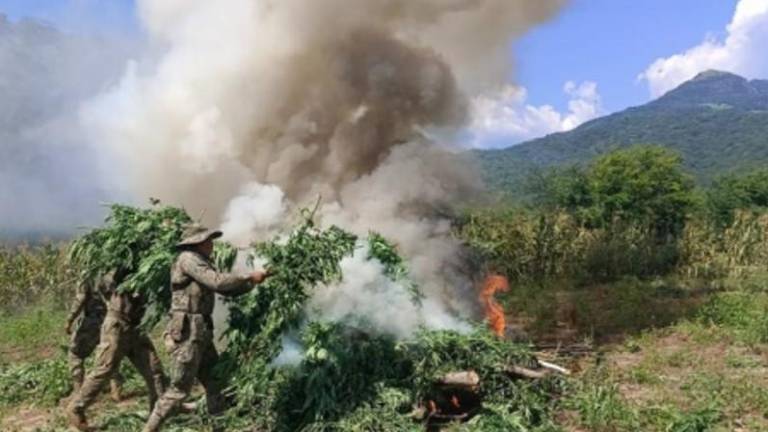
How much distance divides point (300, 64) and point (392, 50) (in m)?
1.54

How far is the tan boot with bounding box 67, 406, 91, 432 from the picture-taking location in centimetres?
785

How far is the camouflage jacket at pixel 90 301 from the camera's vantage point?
842 cm

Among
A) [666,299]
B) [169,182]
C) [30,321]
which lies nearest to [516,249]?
[666,299]

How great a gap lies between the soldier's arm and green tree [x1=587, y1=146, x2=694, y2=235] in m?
40.0

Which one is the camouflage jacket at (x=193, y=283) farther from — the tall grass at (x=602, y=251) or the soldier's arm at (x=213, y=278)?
the tall grass at (x=602, y=251)

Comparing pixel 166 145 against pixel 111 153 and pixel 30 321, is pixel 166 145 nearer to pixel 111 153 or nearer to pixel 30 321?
pixel 111 153

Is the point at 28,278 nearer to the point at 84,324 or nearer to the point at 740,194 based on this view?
the point at 84,324

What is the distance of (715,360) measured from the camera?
10531 mm

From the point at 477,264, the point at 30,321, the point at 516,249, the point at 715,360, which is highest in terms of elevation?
the point at 516,249

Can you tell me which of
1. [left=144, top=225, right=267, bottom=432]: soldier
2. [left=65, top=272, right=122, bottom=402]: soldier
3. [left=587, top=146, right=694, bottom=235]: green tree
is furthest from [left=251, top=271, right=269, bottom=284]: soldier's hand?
[left=587, top=146, right=694, bottom=235]: green tree

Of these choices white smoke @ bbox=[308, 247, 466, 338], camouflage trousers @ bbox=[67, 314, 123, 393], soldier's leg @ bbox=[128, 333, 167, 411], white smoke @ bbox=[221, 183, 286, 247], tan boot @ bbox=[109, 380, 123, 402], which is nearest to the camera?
white smoke @ bbox=[308, 247, 466, 338]

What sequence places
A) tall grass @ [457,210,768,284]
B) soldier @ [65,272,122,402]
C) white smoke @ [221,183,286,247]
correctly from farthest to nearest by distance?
tall grass @ [457,210,768,284] < white smoke @ [221,183,286,247] < soldier @ [65,272,122,402]

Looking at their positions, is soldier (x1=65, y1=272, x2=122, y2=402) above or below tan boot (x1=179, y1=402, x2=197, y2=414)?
above

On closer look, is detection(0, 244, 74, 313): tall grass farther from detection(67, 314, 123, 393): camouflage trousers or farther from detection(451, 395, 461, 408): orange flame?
detection(451, 395, 461, 408): orange flame
